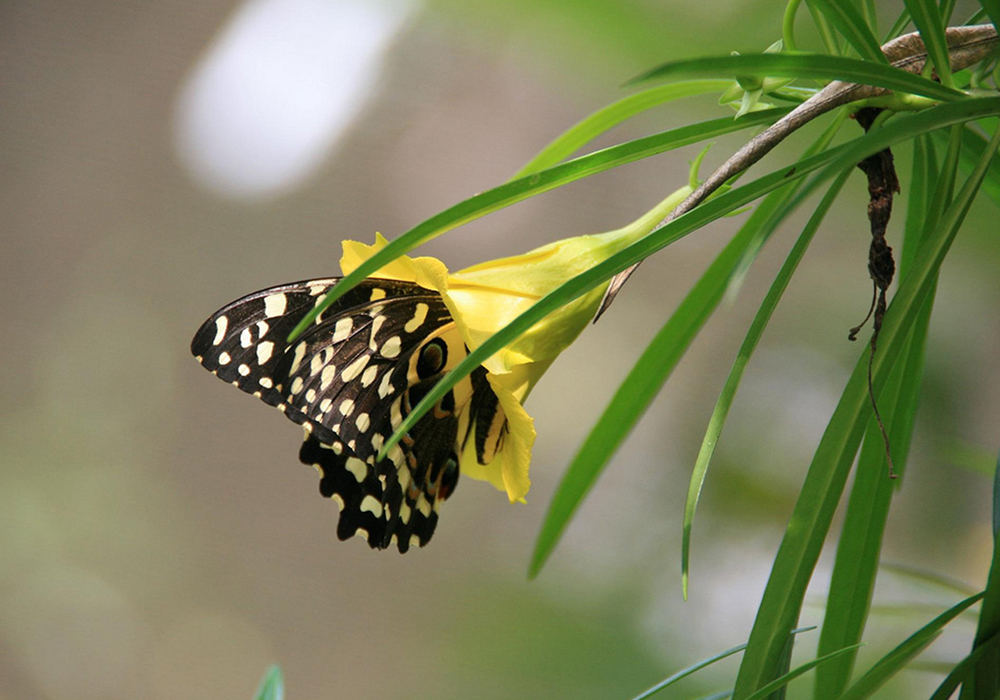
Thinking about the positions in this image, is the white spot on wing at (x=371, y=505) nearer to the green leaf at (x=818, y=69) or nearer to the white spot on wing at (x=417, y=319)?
the white spot on wing at (x=417, y=319)

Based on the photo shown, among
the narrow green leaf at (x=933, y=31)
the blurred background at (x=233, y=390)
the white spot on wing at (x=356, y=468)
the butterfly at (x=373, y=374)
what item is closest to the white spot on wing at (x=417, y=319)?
the butterfly at (x=373, y=374)

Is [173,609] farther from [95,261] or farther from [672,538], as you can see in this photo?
[672,538]

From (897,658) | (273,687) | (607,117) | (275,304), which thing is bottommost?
(273,687)

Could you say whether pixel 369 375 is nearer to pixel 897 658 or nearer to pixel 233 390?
pixel 897 658

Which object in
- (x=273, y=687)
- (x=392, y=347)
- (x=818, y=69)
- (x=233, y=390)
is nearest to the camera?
(x=818, y=69)

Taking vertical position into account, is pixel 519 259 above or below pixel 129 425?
above

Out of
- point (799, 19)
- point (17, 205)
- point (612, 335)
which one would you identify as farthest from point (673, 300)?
point (17, 205)

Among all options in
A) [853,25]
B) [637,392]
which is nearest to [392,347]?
[637,392]

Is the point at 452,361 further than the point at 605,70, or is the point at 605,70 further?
the point at 605,70
